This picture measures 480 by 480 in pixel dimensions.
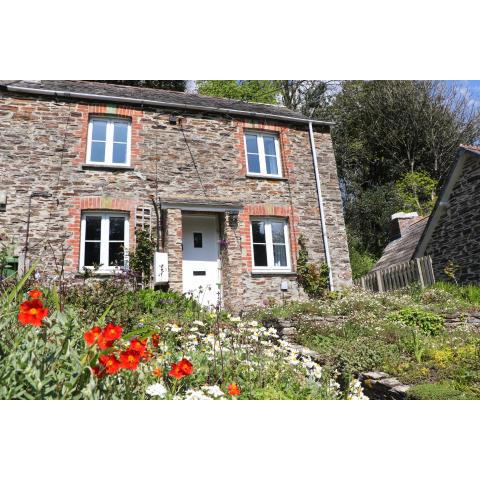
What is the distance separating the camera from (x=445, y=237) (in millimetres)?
10273

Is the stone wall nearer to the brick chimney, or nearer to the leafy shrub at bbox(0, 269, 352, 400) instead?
the brick chimney

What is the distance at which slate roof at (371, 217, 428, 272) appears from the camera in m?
12.1

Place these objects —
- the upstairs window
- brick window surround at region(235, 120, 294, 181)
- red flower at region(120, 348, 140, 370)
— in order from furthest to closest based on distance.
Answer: the upstairs window < brick window surround at region(235, 120, 294, 181) < red flower at region(120, 348, 140, 370)

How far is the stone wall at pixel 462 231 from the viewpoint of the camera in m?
9.38

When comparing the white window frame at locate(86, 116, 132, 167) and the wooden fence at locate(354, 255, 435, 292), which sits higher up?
the white window frame at locate(86, 116, 132, 167)

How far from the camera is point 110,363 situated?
2.24 meters

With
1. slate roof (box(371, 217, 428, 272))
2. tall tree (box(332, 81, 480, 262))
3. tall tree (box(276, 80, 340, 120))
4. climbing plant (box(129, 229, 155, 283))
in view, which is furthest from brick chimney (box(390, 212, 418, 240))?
climbing plant (box(129, 229, 155, 283))

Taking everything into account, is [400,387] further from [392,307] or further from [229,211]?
[229,211]

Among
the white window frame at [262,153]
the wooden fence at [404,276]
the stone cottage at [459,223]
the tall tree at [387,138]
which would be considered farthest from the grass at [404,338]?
the tall tree at [387,138]

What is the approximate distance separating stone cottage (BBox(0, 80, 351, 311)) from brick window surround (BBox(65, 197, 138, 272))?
0.02 metres

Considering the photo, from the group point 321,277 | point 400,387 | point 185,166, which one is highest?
point 185,166

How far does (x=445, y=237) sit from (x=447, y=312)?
155 inches

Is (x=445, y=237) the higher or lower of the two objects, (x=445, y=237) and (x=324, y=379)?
the higher
